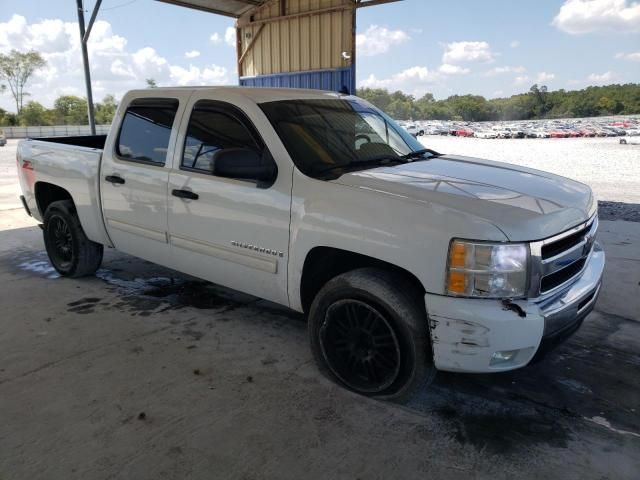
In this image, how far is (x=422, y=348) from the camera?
9.25 ft

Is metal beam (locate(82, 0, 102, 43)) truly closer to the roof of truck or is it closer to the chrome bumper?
the roof of truck

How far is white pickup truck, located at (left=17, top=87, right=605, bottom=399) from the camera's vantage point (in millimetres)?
2609

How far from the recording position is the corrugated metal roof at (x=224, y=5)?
12.2 meters

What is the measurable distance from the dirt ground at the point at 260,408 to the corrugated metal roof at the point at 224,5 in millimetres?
9735

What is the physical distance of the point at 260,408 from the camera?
3.03m

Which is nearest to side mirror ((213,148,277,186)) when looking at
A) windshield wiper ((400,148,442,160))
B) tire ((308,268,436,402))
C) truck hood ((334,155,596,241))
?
truck hood ((334,155,596,241))

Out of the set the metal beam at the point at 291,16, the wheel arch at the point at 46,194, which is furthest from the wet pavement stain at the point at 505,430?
the metal beam at the point at 291,16

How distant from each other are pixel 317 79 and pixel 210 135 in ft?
30.7

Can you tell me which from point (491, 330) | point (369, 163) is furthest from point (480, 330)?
point (369, 163)

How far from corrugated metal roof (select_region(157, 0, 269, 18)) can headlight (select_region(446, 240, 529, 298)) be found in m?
11.3

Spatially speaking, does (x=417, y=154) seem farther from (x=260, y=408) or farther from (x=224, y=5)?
(x=224, y=5)

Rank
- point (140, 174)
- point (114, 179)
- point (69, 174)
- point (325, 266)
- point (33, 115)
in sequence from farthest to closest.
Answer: point (33, 115)
point (69, 174)
point (114, 179)
point (140, 174)
point (325, 266)

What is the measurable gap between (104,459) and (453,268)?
199cm

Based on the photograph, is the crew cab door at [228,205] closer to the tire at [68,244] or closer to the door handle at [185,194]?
the door handle at [185,194]
